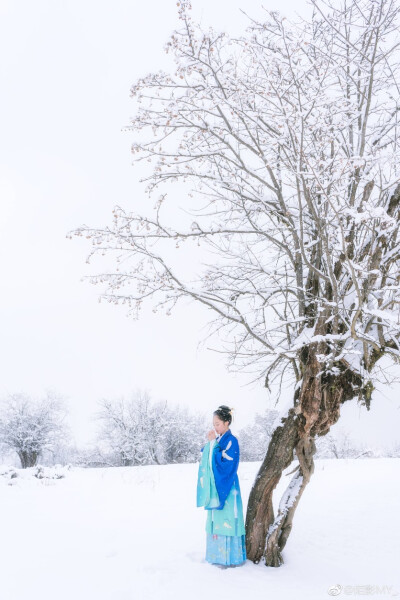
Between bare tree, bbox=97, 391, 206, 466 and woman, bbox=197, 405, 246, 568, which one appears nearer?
woman, bbox=197, 405, 246, 568

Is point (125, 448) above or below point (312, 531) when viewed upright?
below

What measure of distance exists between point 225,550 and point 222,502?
1.45 feet

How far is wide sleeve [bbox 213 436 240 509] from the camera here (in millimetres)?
4066

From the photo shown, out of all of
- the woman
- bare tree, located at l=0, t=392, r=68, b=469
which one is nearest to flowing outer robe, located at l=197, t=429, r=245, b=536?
the woman

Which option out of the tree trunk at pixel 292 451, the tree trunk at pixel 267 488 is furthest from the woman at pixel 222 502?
the tree trunk at pixel 292 451

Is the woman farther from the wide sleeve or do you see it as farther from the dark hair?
the dark hair

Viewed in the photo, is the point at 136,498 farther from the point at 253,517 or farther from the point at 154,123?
the point at 154,123

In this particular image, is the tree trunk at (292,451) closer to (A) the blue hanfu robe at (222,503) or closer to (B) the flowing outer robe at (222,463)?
(A) the blue hanfu robe at (222,503)

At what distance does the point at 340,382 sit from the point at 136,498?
5.54 metres

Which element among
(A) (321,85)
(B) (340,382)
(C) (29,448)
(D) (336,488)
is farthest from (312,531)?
(C) (29,448)

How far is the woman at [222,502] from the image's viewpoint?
4.02m

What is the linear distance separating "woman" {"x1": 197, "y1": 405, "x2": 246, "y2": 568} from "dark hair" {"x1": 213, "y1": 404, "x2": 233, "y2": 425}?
185 millimetres

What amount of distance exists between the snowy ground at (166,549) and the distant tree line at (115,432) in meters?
24.2

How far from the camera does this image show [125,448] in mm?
31500
